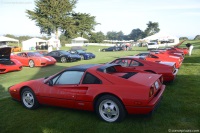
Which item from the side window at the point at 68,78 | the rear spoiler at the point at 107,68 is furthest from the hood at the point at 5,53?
→ the rear spoiler at the point at 107,68

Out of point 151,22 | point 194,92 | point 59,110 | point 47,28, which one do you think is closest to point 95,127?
point 59,110

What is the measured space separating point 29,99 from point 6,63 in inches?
354

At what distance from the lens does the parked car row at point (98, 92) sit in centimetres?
460

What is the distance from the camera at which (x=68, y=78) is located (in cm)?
551

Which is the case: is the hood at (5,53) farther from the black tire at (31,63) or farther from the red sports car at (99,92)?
the red sports car at (99,92)

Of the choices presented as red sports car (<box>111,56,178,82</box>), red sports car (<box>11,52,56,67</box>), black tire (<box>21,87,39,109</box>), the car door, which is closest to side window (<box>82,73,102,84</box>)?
the car door

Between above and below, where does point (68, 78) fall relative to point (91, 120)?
above

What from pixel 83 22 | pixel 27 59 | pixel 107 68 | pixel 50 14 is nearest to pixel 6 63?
pixel 27 59

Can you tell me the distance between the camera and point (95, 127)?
472 centimetres

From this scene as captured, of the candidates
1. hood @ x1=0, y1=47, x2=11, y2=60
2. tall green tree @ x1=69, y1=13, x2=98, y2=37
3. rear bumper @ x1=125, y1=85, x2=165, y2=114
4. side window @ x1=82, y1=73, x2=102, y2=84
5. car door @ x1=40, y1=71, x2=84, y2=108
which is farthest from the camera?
tall green tree @ x1=69, y1=13, x2=98, y2=37

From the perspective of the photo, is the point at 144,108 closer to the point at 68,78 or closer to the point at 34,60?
the point at 68,78

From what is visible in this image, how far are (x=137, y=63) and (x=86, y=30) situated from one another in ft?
234

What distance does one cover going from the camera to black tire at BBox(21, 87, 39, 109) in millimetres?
5910

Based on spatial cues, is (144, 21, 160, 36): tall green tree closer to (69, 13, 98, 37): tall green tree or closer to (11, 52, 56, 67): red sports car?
(69, 13, 98, 37): tall green tree
